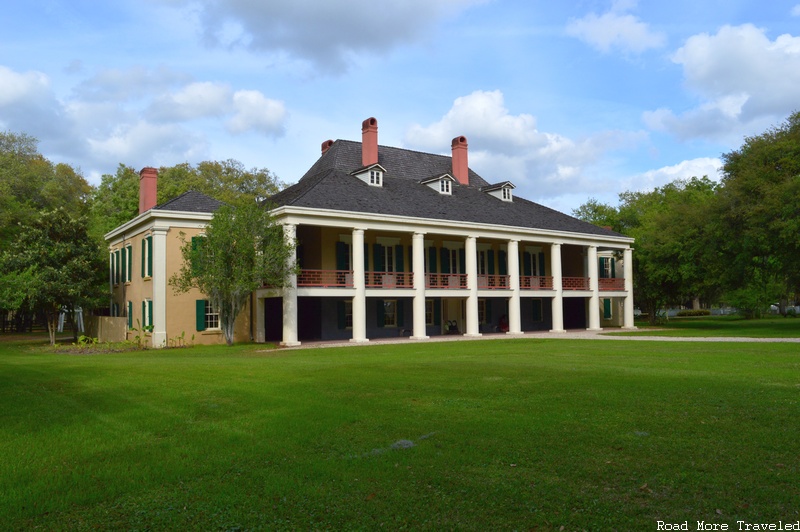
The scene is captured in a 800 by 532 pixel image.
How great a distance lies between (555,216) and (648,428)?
30.6 m

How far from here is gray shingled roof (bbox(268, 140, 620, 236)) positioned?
94.3ft

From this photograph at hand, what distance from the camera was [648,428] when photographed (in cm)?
773

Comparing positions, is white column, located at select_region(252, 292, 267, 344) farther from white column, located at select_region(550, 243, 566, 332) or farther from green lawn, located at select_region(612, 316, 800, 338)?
green lawn, located at select_region(612, 316, 800, 338)

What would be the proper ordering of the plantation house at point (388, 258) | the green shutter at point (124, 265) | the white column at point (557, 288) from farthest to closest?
the white column at point (557, 288) < the green shutter at point (124, 265) < the plantation house at point (388, 258)

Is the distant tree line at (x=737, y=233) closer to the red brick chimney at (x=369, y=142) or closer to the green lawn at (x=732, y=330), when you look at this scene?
the green lawn at (x=732, y=330)

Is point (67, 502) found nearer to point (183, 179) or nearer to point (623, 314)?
point (623, 314)

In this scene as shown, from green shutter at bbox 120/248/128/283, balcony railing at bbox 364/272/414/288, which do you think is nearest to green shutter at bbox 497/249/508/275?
balcony railing at bbox 364/272/414/288

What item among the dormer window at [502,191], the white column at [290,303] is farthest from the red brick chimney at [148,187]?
the dormer window at [502,191]

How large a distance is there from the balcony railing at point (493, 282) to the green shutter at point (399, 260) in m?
4.00

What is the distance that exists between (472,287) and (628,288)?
11665 millimetres

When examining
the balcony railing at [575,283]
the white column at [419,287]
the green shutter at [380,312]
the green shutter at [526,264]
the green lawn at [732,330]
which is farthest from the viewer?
the balcony railing at [575,283]

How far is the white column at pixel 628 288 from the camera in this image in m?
37.7

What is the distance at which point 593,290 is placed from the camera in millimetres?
36188

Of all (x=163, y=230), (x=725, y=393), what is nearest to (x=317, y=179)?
(x=163, y=230)
